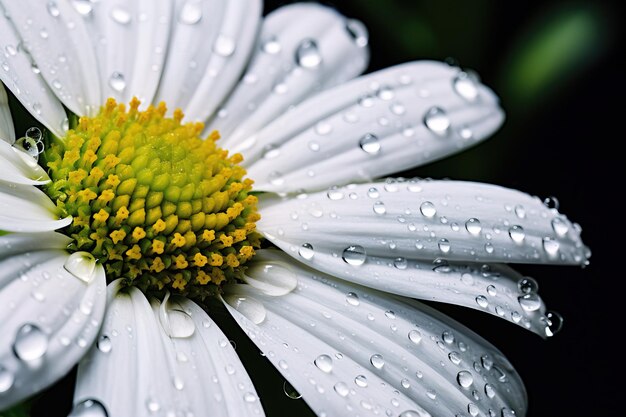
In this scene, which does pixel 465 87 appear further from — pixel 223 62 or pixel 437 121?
pixel 223 62

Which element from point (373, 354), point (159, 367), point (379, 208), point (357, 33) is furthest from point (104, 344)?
point (357, 33)

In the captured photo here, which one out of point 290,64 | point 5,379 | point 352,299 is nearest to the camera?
point 5,379

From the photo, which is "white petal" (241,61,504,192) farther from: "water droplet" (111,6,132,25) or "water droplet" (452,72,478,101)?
"water droplet" (111,6,132,25)

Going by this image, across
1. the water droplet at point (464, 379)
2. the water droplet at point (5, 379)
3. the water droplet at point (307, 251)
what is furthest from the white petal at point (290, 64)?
the water droplet at point (5, 379)

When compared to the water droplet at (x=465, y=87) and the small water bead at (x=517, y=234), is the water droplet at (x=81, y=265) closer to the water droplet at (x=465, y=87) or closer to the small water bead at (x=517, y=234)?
the small water bead at (x=517, y=234)

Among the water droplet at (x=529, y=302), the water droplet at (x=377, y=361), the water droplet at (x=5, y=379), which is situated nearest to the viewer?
the water droplet at (x=5, y=379)

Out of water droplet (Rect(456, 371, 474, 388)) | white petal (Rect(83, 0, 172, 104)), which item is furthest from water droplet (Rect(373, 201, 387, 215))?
white petal (Rect(83, 0, 172, 104))
